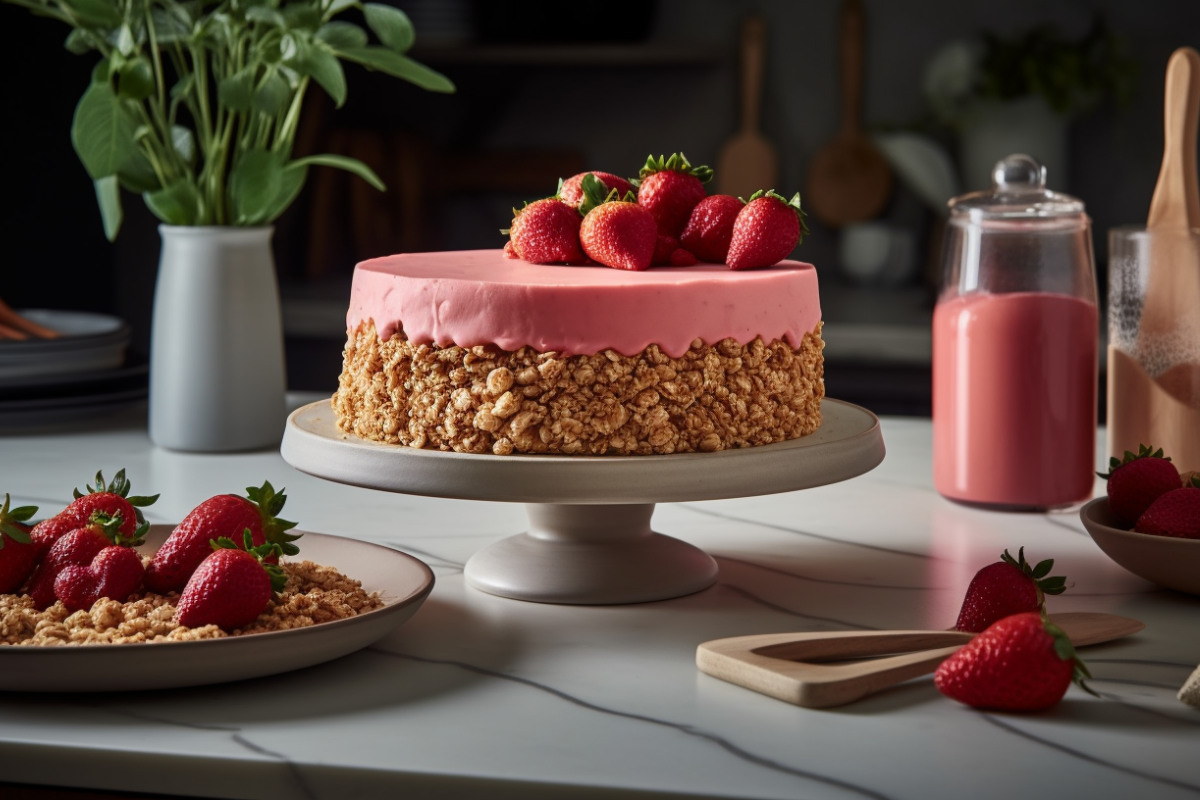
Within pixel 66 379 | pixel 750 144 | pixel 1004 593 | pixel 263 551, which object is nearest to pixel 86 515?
pixel 263 551

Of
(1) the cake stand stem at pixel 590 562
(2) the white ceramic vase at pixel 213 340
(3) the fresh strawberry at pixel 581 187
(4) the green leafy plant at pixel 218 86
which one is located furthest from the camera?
(2) the white ceramic vase at pixel 213 340

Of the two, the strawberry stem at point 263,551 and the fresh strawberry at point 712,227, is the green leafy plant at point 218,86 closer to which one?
the fresh strawberry at point 712,227

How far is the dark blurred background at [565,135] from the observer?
2906 millimetres

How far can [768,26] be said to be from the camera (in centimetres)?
334

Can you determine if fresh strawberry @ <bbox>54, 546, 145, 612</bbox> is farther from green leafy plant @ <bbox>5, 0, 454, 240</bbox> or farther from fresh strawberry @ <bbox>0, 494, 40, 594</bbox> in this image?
green leafy plant @ <bbox>5, 0, 454, 240</bbox>

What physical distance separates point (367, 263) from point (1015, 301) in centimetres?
60

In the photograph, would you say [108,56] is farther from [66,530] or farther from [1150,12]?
[1150,12]

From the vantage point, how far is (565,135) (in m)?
3.50

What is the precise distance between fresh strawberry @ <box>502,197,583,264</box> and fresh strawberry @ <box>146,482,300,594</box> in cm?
32

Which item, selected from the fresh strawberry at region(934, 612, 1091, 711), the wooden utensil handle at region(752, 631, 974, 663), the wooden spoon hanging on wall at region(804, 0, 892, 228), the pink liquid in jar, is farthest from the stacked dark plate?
the wooden spoon hanging on wall at region(804, 0, 892, 228)

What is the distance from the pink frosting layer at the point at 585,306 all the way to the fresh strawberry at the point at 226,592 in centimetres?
26

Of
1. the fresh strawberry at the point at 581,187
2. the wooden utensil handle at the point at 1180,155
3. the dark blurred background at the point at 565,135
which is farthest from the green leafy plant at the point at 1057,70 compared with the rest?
the fresh strawberry at the point at 581,187

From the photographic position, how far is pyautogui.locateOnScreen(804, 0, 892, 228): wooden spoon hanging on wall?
3.25 metres

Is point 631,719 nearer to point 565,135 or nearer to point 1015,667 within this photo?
point 1015,667
